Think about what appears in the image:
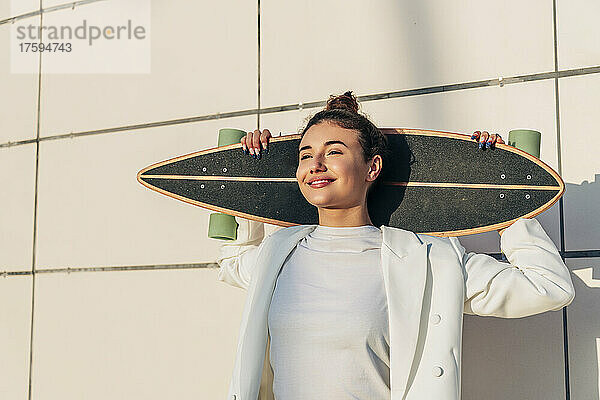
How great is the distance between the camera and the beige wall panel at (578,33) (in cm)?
250

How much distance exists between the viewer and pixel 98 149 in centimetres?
327

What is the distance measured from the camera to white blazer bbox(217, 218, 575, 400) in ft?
6.63

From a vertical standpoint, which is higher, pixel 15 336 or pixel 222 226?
pixel 222 226

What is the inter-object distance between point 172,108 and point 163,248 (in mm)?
505

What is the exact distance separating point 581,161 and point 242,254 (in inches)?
38.9

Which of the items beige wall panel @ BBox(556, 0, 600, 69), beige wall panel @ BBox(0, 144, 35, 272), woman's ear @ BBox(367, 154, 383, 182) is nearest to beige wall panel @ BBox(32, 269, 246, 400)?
beige wall panel @ BBox(0, 144, 35, 272)

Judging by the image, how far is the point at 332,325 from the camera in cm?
208

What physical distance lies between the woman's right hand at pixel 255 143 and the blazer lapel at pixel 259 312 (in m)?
0.33

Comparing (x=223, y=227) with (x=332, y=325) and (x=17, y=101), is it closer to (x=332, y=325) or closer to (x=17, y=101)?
(x=332, y=325)

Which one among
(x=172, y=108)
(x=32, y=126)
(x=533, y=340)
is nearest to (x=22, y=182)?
(x=32, y=126)

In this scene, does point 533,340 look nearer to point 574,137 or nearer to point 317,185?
point 574,137

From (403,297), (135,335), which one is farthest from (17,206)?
(403,297)

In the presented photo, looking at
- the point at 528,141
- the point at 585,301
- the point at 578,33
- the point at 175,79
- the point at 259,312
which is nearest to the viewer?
the point at 259,312

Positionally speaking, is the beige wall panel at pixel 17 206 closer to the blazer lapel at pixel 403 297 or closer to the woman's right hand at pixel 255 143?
the woman's right hand at pixel 255 143
